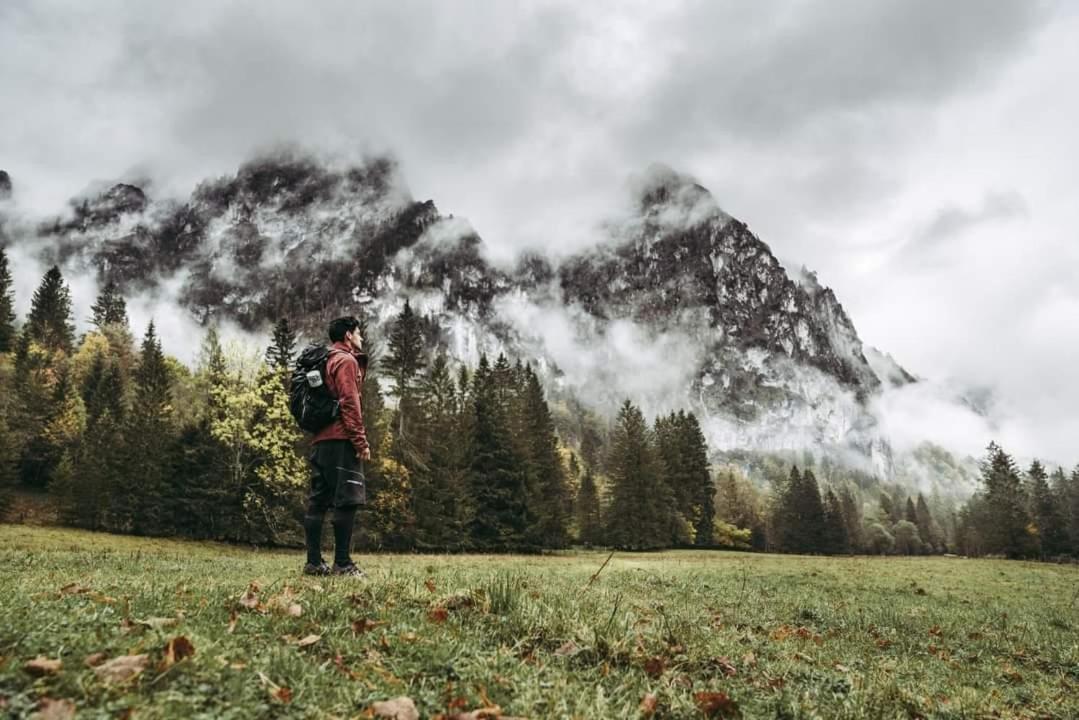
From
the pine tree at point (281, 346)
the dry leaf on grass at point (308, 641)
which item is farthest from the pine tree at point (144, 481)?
the dry leaf on grass at point (308, 641)

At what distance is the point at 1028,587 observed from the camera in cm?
1981

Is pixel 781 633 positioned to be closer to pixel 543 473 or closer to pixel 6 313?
pixel 543 473

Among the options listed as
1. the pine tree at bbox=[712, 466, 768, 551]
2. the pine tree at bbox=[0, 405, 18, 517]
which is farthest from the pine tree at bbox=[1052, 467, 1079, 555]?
the pine tree at bbox=[0, 405, 18, 517]

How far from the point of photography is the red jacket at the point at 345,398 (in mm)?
7793

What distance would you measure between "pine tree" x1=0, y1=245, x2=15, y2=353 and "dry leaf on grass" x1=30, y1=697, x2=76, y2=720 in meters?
90.0

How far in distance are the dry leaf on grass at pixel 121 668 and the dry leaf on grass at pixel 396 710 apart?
1.09m

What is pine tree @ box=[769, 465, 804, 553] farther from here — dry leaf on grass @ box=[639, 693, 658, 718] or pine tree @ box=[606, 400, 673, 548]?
dry leaf on grass @ box=[639, 693, 658, 718]

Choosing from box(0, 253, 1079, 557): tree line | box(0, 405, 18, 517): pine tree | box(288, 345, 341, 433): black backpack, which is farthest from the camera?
box(0, 253, 1079, 557): tree line

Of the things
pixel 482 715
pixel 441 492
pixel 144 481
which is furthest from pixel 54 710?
pixel 144 481

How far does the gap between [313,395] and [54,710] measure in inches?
228

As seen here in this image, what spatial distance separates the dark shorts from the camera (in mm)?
7742

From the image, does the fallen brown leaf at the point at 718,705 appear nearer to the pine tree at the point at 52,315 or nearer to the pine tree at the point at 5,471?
the pine tree at the point at 5,471

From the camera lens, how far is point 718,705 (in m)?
3.53

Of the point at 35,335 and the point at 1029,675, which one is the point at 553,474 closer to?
the point at 1029,675
